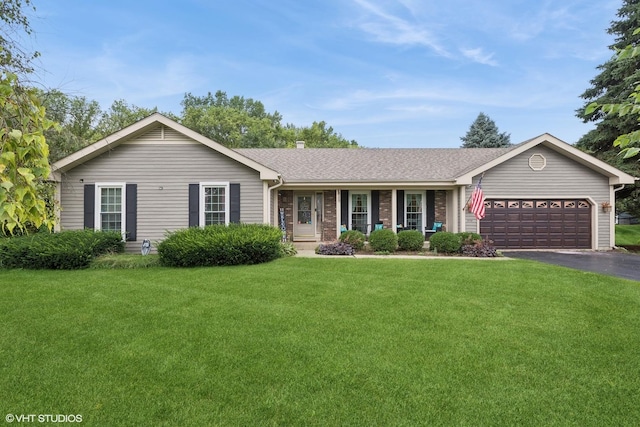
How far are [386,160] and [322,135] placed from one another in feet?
81.4

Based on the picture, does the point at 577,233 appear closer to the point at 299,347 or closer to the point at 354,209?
the point at 354,209

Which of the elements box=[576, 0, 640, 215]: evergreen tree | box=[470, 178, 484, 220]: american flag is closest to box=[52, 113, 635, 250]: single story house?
box=[470, 178, 484, 220]: american flag

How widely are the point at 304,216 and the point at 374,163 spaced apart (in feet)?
13.9

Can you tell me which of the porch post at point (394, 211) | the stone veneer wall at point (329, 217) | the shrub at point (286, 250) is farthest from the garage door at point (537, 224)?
the shrub at point (286, 250)

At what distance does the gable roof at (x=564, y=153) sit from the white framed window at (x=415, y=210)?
1899 mm

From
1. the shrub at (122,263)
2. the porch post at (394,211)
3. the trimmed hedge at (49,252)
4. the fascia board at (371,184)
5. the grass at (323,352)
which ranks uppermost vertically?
the fascia board at (371,184)

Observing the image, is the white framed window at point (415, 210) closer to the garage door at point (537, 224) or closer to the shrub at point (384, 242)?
the garage door at point (537, 224)

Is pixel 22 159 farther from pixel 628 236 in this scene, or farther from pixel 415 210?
pixel 628 236

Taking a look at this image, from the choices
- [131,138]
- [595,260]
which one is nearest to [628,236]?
[595,260]

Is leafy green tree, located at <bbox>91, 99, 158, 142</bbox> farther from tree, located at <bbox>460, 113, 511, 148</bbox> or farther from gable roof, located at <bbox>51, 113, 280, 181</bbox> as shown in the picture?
tree, located at <bbox>460, 113, 511, 148</bbox>

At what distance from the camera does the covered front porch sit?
579 inches

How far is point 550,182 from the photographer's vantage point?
13797mm

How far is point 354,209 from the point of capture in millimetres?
14922

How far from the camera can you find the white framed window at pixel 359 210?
48.8 ft
